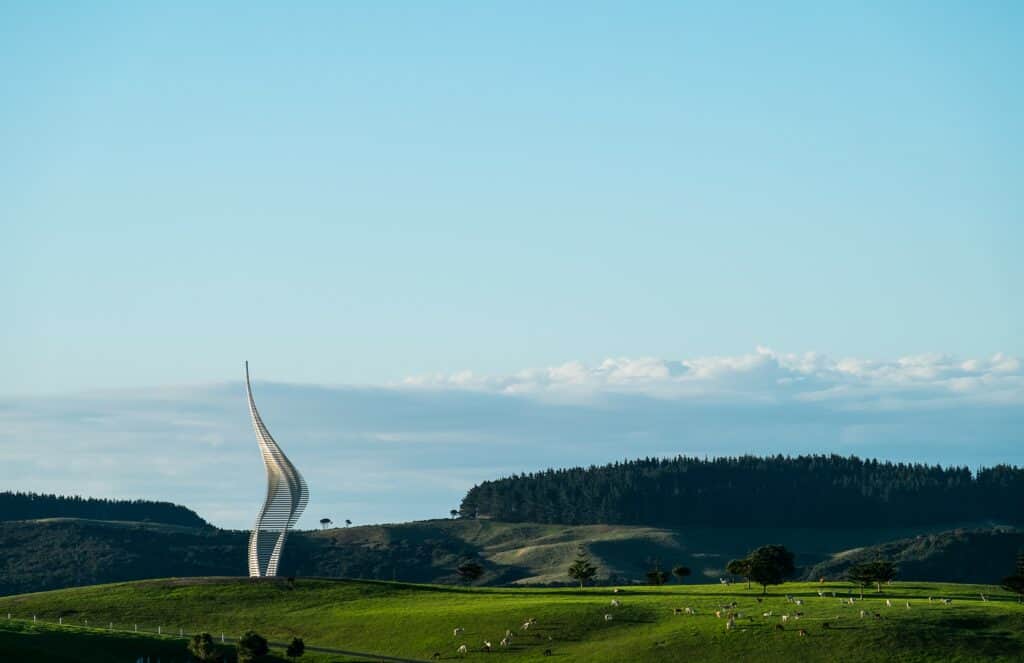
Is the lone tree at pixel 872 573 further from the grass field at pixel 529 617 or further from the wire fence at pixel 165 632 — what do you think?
the wire fence at pixel 165 632

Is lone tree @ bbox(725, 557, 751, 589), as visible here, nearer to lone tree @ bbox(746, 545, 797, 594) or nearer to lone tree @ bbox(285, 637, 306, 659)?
lone tree @ bbox(746, 545, 797, 594)

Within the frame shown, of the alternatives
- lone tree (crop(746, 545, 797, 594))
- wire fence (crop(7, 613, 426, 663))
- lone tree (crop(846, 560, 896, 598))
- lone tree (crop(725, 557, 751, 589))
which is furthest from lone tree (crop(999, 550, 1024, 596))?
wire fence (crop(7, 613, 426, 663))

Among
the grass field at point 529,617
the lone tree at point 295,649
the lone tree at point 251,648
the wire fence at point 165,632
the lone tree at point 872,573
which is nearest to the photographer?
the lone tree at point 251,648

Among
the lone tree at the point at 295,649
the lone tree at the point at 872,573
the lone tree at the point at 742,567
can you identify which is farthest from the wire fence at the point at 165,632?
the lone tree at the point at 872,573

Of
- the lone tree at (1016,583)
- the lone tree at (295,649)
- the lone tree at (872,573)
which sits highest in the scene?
the lone tree at (872,573)

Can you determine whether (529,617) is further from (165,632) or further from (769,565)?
→ (165,632)

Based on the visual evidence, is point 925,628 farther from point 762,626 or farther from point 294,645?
point 294,645

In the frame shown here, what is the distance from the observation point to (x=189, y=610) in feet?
461

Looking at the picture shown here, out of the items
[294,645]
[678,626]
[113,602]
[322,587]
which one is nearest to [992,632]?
[678,626]

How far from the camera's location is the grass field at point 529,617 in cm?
11700

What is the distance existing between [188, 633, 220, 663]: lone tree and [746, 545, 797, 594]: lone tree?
53.9 m

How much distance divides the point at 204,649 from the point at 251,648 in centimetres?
344

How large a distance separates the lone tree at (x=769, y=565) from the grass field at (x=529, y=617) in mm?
2234

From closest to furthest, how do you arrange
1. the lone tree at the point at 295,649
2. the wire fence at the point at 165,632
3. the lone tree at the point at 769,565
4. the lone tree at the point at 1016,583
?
1. the lone tree at the point at 295,649
2. the wire fence at the point at 165,632
3. the lone tree at the point at 1016,583
4. the lone tree at the point at 769,565
